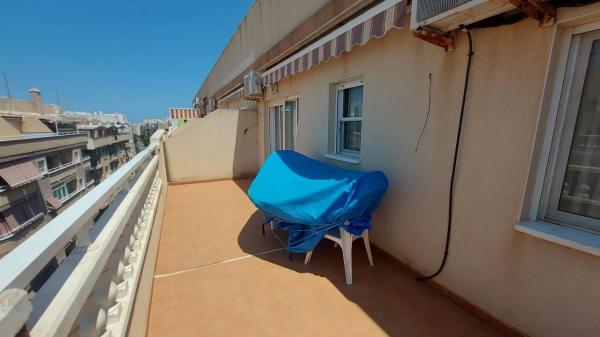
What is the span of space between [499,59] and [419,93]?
887 mm

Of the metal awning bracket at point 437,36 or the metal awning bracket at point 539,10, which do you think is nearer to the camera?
the metal awning bracket at point 539,10

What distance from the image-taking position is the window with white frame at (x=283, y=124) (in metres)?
7.09

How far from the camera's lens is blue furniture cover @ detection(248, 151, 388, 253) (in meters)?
3.12

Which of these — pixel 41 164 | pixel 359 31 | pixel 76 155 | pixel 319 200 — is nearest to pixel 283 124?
pixel 359 31

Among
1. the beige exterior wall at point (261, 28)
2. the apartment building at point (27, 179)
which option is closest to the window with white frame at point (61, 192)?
the apartment building at point (27, 179)

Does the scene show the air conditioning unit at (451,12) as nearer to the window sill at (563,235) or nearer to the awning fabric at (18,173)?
the window sill at (563,235)

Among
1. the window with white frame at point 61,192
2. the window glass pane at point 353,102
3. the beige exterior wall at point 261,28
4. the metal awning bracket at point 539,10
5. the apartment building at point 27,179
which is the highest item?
the beige exterior wall at point 261,28

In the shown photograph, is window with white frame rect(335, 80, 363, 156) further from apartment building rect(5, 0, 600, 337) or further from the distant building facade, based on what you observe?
the distant building facade

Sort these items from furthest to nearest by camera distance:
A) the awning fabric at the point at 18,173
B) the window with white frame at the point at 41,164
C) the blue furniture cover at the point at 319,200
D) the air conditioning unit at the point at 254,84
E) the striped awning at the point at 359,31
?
the window with white frame at the point at 41,164 < the awning fabric at the point at 18,173 < the air conditioning unit at the point at 254,84 < the blue furniture cover at the point at 319,200 < the striped awning at the point at 359,31

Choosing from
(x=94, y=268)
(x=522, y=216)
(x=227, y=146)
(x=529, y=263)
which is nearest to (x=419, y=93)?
(x=522, y=216)

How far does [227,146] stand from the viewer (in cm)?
933

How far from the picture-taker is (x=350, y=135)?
16.3ft

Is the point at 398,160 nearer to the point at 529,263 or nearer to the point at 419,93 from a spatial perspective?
the point at 419,93

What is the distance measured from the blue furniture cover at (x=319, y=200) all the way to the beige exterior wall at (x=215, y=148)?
227 inches
